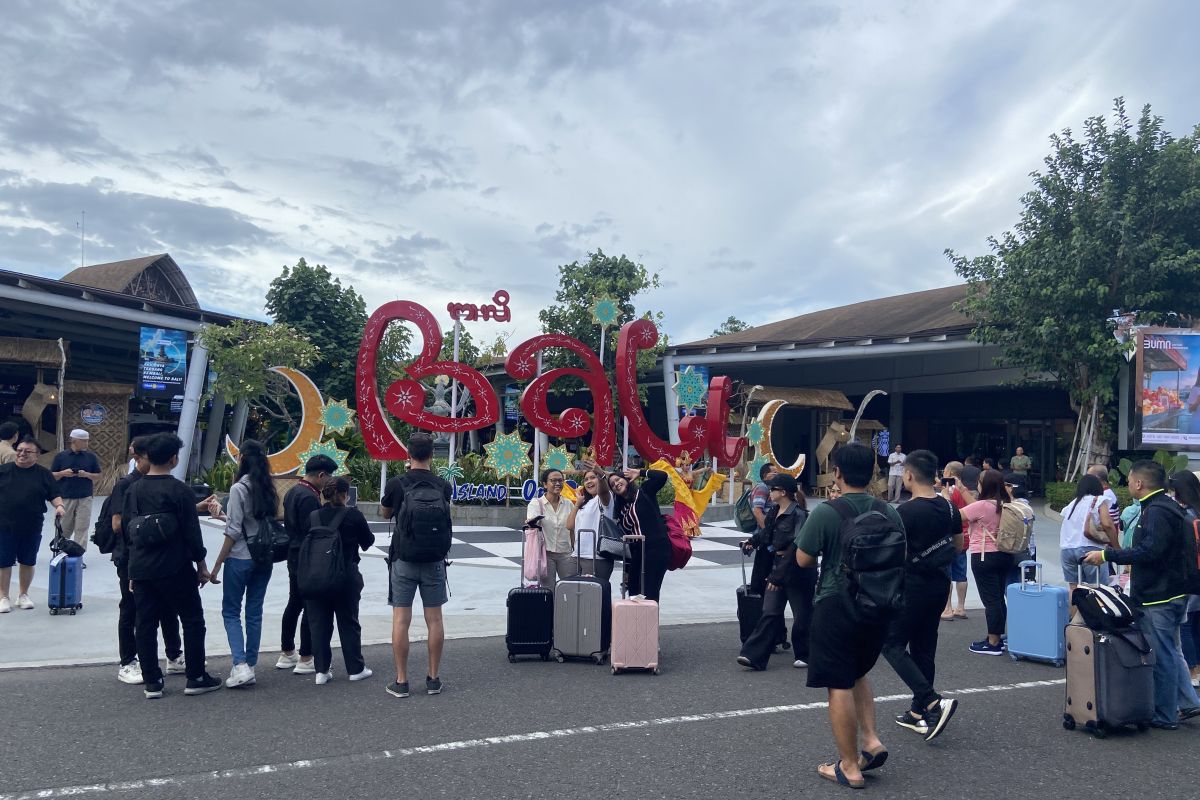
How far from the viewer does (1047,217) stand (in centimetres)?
2094

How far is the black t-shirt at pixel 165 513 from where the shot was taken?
217 inches

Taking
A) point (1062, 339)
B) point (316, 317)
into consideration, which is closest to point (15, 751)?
point (1062, 339)

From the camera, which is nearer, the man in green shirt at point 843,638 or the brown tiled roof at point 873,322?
the man in green shirt at point 843,638

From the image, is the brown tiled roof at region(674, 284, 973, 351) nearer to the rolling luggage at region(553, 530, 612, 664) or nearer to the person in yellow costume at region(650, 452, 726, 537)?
the person in yellow costume at region(650, 452, 726, 537)

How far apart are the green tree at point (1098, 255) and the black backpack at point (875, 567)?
1769cm

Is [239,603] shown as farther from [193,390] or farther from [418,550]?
[193,390]

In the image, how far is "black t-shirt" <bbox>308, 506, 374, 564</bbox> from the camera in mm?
6004

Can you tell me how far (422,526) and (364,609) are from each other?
3367 millimetres

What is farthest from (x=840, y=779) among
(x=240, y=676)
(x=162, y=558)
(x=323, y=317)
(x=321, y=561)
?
(x=323, y=317)

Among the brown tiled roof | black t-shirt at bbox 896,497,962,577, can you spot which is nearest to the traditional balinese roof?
the brown tiled roof

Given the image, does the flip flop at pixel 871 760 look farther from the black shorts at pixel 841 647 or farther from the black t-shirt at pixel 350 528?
the black t-shirt at pixel 350 528

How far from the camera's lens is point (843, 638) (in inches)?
170

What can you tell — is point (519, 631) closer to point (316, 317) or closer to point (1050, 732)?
point (1050, 732)

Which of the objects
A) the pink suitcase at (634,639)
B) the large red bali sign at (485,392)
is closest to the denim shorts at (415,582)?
the pink suitcase at (634,639)
